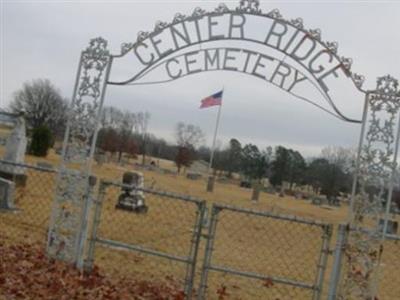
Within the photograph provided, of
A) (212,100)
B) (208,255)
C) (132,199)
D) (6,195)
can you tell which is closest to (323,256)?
(208,255)

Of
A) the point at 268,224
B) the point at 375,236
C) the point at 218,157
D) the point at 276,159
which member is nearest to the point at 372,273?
the point at 375,236

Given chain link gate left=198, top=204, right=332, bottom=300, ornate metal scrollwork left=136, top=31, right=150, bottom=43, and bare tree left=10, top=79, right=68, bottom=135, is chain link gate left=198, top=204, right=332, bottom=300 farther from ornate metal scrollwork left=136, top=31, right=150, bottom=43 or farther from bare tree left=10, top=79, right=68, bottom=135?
bare tree left=10, top=79, right=68, bottom=135

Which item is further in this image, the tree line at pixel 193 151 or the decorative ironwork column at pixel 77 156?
the tree line at pixel 193 151

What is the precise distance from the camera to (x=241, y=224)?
18.2 meters

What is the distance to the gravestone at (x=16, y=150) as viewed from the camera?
15.3m

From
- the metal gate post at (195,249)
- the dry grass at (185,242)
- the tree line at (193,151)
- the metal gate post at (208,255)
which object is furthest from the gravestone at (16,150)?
the tree line at (193,151)

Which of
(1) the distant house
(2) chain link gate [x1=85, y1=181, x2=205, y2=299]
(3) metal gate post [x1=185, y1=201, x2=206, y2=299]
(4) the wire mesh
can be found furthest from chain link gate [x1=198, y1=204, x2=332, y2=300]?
(1) the distant house

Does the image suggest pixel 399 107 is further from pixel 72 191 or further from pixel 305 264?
pixel 305 264

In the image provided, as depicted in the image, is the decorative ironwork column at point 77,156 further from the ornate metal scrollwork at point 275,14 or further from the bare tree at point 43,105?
the bare tree at point 43,105

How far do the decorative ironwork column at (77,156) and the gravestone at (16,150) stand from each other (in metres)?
7.85

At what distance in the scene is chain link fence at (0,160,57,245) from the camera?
9.24m

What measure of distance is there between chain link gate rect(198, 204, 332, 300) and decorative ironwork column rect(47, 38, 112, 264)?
1.86 metres

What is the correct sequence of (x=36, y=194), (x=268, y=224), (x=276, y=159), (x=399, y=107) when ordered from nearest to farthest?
(x=399, y=107)
(x=36, y=194)
(x=268, y=224)
(x=276, y=159)

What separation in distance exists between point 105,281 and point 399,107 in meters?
3.95
